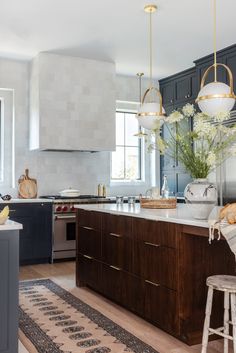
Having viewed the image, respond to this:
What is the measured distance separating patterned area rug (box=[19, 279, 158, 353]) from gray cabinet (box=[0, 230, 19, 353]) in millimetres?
351

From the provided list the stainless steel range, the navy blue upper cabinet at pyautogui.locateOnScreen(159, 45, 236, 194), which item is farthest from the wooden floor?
the navy blue upper cabinet at pyautogui.locateOnScreen(159, 45, 236, 194)

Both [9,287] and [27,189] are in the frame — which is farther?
[27,189]

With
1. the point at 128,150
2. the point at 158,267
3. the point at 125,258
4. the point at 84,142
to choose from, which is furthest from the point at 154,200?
the point at 128,150

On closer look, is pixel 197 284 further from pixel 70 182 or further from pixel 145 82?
pixel 145 82

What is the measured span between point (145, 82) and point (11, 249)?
5173mm

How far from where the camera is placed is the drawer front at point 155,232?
2.95 metres

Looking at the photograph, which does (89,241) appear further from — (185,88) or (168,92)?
(168,92)

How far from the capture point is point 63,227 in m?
5.72

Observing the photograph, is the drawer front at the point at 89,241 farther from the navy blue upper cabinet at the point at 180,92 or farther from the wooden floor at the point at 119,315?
the navy blue upper cabinet at the point at 180,92

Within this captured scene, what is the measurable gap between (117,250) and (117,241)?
8 cm

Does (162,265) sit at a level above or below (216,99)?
below

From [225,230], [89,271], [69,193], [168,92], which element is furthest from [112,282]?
[168,92]

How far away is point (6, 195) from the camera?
5586mm

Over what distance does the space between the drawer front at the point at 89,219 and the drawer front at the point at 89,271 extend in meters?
0.33
